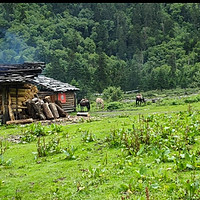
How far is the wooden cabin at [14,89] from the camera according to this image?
744 inches

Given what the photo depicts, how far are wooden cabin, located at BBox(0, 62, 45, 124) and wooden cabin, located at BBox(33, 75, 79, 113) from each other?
1045cm

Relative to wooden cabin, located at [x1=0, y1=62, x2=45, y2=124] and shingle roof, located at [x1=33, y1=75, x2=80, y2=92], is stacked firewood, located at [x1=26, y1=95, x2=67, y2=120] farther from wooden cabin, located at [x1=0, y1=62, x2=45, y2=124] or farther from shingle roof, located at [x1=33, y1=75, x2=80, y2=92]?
shingle roof, located at [x1=33, y1=75, x2=80, y2=92]

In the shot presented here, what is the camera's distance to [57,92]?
1331 inches

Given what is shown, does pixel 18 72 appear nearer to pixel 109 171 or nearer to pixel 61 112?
pixel 61 112

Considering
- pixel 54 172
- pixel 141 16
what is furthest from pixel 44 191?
pixel 141 16

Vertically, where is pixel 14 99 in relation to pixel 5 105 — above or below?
above

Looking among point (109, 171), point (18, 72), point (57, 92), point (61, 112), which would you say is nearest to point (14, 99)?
point (18, 72)

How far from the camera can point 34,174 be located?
7.04m

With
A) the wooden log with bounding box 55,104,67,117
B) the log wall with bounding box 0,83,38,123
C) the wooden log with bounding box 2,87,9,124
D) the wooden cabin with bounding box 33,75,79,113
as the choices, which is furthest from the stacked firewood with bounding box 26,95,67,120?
the wooden cabin with bounding box 33,75,79,113

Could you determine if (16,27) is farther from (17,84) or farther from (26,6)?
(17,84)

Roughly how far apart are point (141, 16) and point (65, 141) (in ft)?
455

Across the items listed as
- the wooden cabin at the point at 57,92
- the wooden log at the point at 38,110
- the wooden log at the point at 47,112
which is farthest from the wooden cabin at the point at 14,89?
the wooden cabin at the point at 57,92

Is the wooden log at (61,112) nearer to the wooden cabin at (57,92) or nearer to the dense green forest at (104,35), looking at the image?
the wooden cabin at (57,92)

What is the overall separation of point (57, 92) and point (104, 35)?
104938 mm
